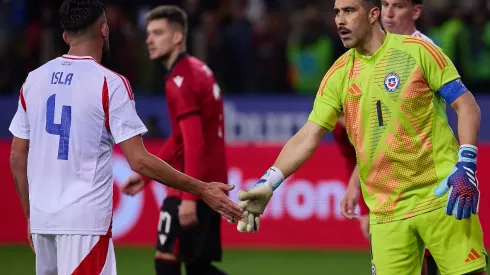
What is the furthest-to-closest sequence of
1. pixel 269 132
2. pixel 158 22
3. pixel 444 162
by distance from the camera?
pixel 269 132
pixel 158 22
pixel 444 162

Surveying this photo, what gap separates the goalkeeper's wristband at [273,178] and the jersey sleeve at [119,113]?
0.89m

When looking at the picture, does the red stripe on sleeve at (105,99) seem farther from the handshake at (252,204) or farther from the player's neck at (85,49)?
the handshake at (252,204)

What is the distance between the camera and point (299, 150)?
20.6ft

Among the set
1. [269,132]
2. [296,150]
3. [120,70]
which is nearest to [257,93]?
[269,132]

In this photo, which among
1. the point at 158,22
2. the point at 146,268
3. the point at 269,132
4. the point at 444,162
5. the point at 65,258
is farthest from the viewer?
the point at 269,132

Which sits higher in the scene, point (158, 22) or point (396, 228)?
point (158, 22)

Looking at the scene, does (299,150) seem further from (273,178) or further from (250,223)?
(250,223)

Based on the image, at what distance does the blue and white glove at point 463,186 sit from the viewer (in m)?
5.63

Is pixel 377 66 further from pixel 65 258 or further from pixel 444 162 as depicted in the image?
pixel 65 258

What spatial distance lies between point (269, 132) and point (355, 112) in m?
10.7

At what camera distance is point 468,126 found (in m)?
5.73

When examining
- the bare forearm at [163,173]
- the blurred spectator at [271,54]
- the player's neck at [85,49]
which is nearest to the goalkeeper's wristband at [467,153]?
the bare forearm at [163,173]

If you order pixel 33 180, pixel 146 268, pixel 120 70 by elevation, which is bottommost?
pixel 146 268

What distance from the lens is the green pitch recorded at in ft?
36.4
